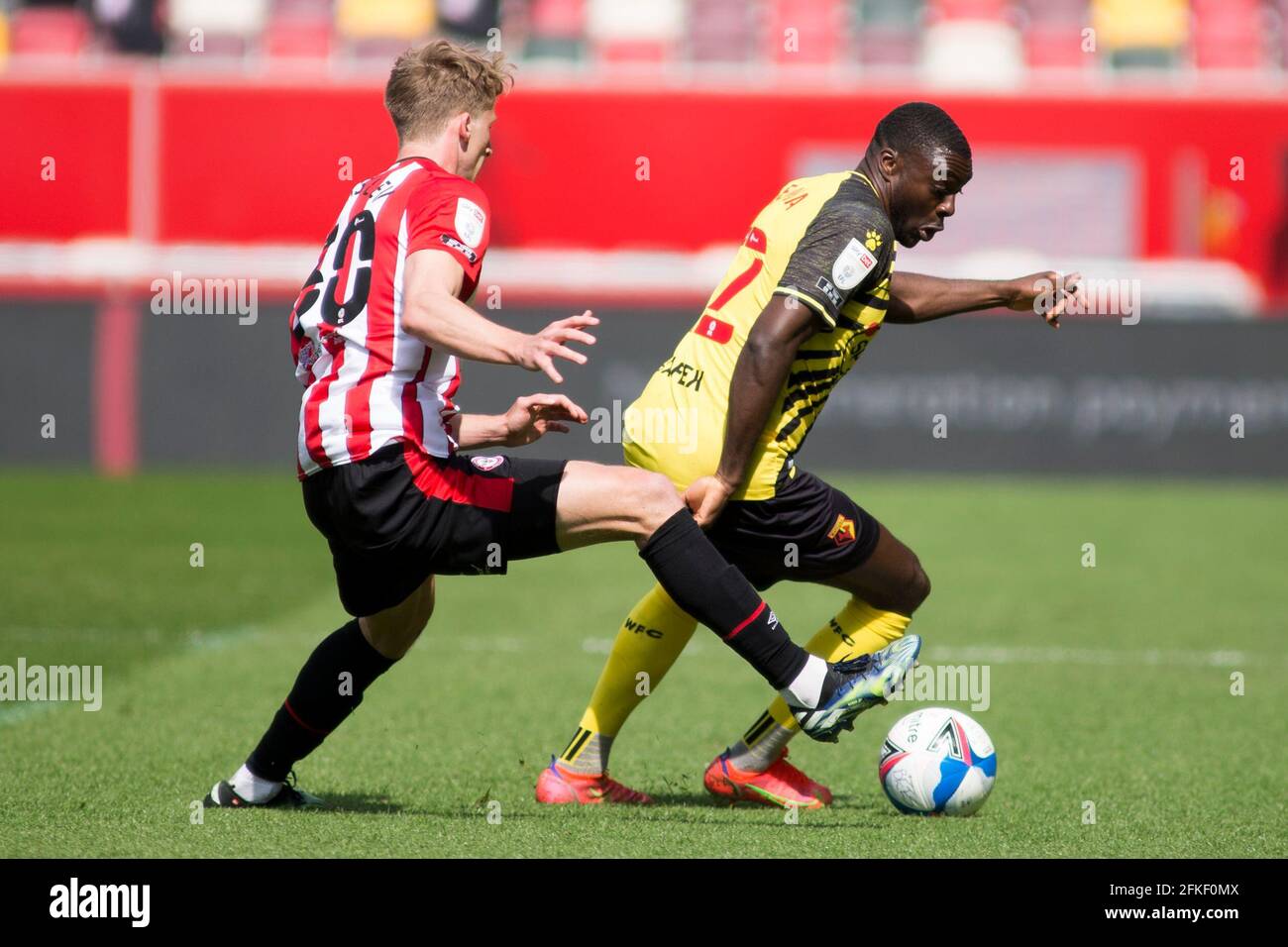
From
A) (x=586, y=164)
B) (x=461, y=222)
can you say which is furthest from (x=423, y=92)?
(x=586, y=164)

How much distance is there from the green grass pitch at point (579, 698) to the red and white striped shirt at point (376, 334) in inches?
41.3

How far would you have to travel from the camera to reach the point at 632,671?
5.35 metres

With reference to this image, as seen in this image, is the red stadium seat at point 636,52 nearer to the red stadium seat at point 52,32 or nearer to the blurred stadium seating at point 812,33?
the blurred stadium seating at point 812,33

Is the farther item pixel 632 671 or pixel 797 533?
pixel 632 671

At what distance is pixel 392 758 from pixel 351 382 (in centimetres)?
186

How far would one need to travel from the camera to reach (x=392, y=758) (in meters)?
5.94

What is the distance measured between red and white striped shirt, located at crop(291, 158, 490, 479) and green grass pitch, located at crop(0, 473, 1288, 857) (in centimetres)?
105

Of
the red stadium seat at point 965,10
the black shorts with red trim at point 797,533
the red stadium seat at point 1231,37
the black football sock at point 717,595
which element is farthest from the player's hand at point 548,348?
the red stadium seat at point 1231,37

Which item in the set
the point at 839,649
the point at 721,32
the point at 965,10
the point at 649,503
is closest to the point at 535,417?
the point at 649,503

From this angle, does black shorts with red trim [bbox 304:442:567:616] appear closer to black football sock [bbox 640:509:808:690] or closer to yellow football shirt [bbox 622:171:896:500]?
black football sock [bbox 640:509:808:690]

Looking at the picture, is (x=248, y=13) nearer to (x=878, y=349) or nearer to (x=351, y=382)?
(x=878, y=349)

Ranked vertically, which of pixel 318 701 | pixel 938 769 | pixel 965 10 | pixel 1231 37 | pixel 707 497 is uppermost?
pixel 965 10

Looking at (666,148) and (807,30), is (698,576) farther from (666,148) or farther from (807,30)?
(807,30)

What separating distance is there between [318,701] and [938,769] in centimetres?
178
